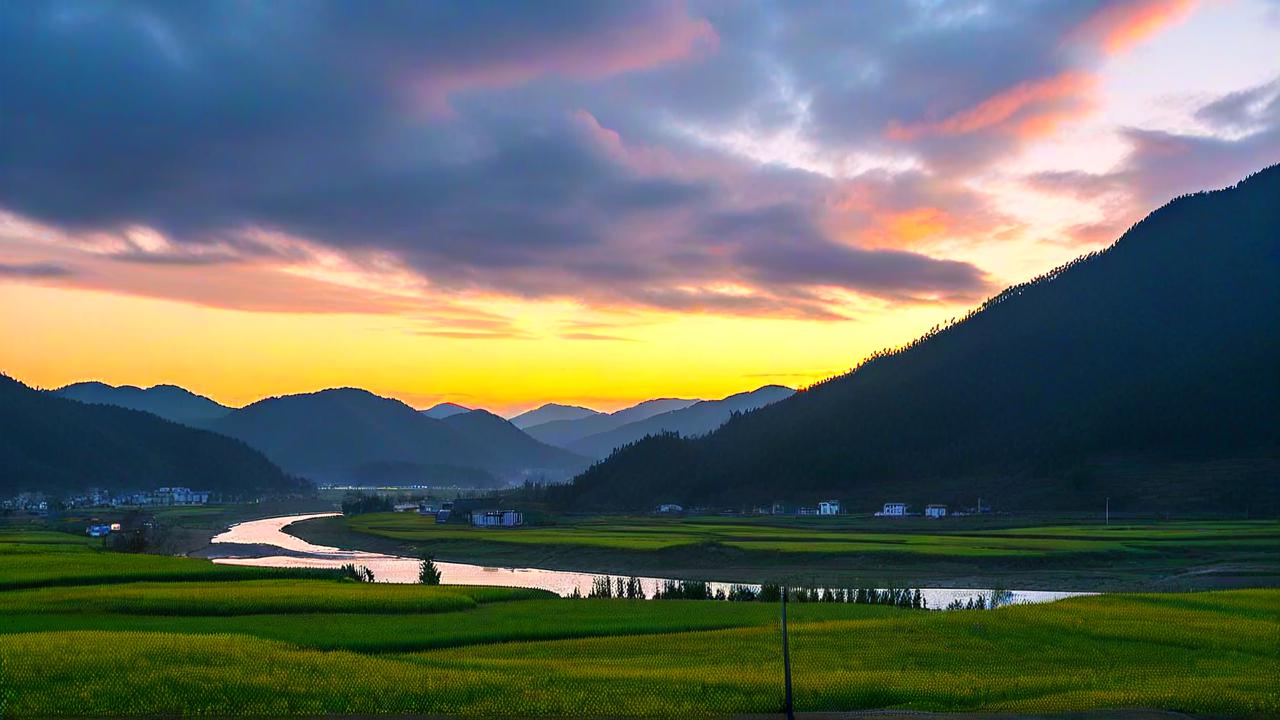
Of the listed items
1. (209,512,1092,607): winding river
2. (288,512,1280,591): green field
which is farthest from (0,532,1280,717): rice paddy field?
(288,512,1280,591): green field

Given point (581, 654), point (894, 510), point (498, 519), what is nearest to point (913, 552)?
point (581, 654)

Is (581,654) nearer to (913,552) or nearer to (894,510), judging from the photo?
(913,552)

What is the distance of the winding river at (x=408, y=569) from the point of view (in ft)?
204

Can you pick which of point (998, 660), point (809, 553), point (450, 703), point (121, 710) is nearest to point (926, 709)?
point (998, 660)

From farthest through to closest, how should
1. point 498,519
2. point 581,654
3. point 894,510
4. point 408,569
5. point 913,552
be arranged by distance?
point 894,510
point 498,519
point 408,569
point 913,552
point 581,654

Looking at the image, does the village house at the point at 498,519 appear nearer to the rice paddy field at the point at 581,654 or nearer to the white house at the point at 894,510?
the white house at the point at 894,510

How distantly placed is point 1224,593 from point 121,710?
40.1 metres

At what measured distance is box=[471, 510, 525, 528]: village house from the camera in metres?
140

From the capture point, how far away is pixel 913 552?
257 feet

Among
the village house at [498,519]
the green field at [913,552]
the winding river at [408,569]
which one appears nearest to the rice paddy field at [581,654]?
the winding river at [408,569]

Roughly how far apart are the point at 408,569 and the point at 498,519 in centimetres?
5978

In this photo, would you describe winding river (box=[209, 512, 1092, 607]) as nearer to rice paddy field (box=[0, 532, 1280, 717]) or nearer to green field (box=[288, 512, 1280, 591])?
green field (box=[288, 512, 1280, 591])

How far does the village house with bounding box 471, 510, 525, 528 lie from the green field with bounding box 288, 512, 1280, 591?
2063 centimetres

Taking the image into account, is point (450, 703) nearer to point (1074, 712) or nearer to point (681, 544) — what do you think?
point (1074, 712)
